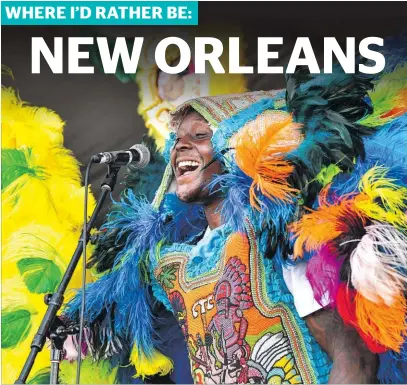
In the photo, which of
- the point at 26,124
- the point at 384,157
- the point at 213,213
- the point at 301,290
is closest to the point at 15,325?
the point at 26,124

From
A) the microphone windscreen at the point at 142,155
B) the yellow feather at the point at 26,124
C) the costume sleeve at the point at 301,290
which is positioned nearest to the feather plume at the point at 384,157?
the costume sleeve at the point at 301,290

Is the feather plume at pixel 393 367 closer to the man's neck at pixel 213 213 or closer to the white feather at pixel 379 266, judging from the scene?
the white feather at pixel 379 266

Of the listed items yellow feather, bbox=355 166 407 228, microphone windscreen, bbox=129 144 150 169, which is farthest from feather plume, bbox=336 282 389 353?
microphone windscreen, bbox=129 144 150 169

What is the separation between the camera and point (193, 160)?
3533 millimetres

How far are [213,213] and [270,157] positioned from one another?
350 mm

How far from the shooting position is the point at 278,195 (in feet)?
11.0

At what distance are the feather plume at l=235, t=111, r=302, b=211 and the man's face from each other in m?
0.15

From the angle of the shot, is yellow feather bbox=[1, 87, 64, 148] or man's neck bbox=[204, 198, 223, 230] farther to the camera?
yellow feather bbox=[1, 87, 64, 148]

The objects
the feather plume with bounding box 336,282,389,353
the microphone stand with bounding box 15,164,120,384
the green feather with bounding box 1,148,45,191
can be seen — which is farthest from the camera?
the green feather with bounding box 1,148,45,191

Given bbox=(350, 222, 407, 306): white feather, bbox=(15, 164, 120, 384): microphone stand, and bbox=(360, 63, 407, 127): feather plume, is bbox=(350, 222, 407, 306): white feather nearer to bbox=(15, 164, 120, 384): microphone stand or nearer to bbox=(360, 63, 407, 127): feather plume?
bbox=(360, 63, 407, 127): feather plume

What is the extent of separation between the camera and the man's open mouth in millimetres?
3531

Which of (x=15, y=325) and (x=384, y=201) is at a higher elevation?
(x=384, y=201)

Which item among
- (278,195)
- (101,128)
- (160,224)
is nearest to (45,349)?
(160,224)

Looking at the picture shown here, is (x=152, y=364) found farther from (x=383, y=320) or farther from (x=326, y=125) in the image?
(x=326, y=125)
